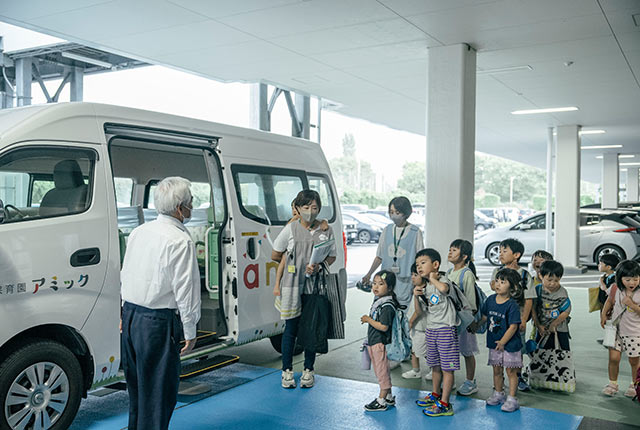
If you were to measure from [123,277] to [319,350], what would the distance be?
6.39 feet

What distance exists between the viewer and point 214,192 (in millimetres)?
5098

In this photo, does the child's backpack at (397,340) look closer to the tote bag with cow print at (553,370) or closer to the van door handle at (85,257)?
the tote bag with cow print at (553,370)

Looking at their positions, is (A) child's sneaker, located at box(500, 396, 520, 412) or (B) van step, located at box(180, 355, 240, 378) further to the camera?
(B) van step, located at box(180, 355, 240, 378)

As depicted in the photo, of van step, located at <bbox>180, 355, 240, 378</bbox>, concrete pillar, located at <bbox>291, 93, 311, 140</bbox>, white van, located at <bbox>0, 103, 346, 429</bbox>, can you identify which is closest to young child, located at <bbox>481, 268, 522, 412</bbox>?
white van, located at <bbox>0, 103, 346, 429</bbox>

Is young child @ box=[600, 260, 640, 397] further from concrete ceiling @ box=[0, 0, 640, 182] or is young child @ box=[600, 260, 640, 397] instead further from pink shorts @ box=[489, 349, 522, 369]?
concrete ceiling @ box=[0, 0, 640, 182]

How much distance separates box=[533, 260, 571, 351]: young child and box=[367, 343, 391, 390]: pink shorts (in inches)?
52.0

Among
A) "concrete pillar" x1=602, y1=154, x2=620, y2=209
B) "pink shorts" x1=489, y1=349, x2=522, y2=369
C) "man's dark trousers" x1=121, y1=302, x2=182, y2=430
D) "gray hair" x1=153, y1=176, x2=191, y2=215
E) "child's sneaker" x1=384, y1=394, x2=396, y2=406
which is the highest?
"concrete pillar" x1=602, y1=154, x2=620, y2=209

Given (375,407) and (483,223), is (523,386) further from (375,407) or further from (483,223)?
(483,223)

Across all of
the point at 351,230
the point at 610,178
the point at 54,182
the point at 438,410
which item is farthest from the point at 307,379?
the point at 610,178

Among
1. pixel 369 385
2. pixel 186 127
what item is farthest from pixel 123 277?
pixel 369 385

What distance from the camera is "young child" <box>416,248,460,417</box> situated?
4301 millimetres

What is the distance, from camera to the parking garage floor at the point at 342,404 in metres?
4.17

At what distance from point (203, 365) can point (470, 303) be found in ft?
7.06

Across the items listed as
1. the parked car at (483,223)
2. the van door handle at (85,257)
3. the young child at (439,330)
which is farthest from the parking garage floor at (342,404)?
the parked car at (483,223)
